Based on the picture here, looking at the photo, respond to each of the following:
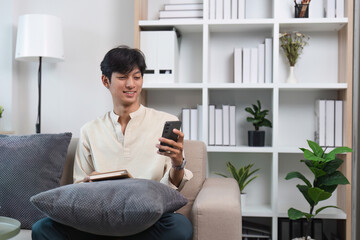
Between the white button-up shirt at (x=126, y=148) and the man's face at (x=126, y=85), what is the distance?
8 cm

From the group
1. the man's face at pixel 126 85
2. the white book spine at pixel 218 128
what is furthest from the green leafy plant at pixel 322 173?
the man's face at pixel 126 85

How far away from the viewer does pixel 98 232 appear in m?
1.47

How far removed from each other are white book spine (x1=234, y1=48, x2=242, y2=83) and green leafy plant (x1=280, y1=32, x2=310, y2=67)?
0.28 meters

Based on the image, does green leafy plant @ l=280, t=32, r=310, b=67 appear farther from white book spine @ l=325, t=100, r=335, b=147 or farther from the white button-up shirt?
the white button-up shirt

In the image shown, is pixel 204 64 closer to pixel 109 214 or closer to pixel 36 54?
pixel 36 54

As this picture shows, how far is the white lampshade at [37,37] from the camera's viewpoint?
2.87 m

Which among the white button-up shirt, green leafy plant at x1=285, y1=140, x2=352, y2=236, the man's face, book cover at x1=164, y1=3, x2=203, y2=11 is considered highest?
book cover at x1=164, y1=3, x2=203, y2=11

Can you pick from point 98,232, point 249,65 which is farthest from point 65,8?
point 98,232

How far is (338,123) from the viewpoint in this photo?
280 centimetres

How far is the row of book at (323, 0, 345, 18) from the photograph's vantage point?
2816 mm

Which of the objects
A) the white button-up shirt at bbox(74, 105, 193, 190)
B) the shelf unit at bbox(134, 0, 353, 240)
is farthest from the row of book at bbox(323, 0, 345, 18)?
the white button-up shirt at bbox(74, 105, 193, 190)

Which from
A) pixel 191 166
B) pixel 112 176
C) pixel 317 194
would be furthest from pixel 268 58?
pixel 112 176

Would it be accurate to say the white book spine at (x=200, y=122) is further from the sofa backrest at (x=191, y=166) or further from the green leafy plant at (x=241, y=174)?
the sofa backrest at (x=191, y=166)

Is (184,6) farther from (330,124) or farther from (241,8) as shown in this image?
(330,124)
